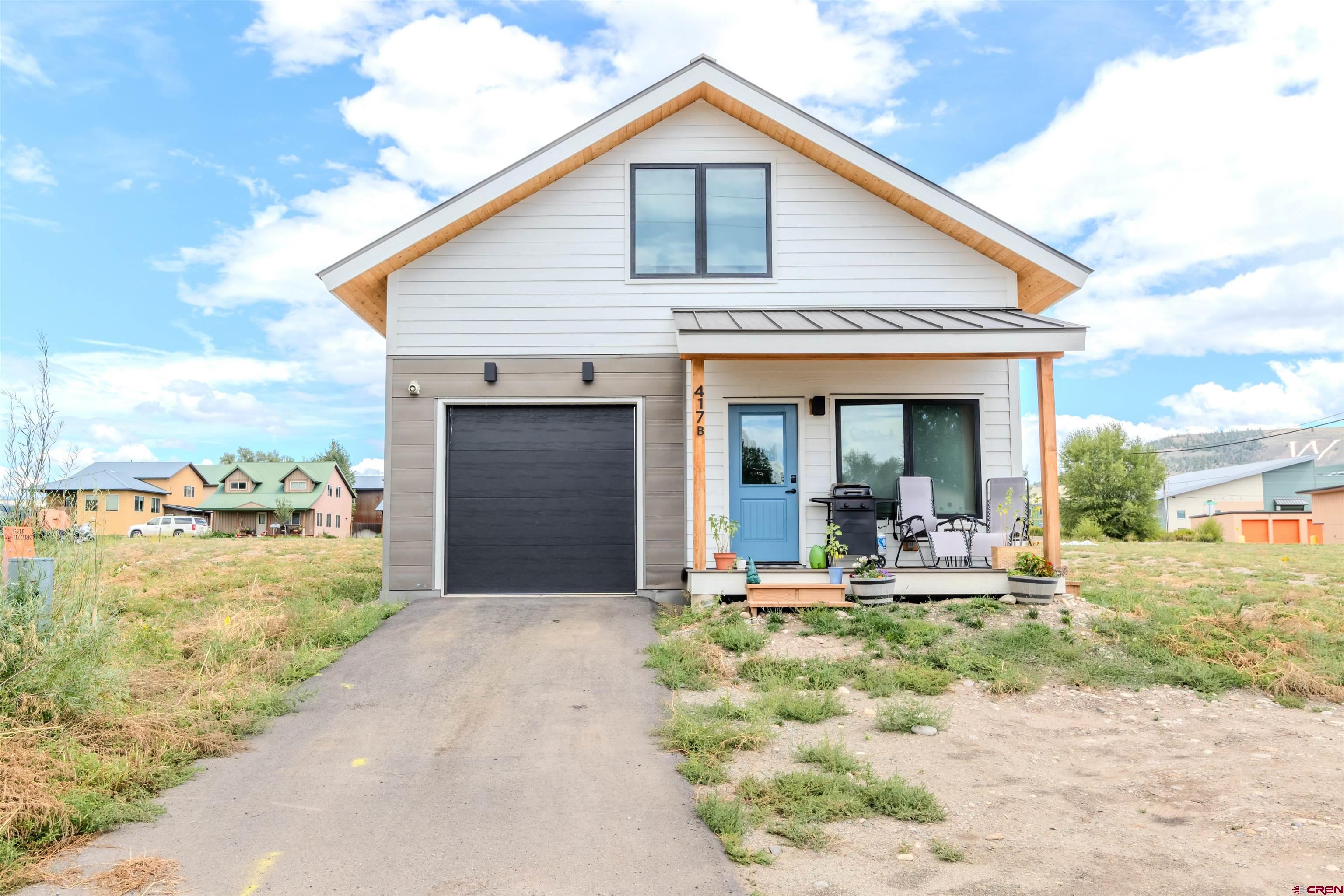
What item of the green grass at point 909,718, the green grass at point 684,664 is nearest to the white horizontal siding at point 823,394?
the green grass at point 684,664

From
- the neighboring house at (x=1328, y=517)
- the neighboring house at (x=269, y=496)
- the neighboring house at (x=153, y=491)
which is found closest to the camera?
the neighboring house at (x=1328, y=517)

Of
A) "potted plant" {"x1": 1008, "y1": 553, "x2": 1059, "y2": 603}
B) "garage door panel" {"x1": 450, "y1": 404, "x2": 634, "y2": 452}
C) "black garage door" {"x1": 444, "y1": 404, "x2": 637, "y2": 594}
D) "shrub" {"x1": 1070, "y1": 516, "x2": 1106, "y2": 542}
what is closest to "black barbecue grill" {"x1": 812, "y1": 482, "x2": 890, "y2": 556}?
"potted plant" {"x1": 1008, "y1": 553, "x2": 1059, "y2": 603}

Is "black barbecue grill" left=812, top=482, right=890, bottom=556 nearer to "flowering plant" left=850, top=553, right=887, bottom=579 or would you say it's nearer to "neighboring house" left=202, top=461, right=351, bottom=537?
"flowering plant" left=850, top=553, right=887, bottom=579

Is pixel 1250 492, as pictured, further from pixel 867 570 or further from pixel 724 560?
pixel 724 560

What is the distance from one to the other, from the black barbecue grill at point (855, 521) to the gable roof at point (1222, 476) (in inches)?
1911

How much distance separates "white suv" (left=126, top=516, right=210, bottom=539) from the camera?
41.4 meters

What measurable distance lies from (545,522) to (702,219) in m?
4.13

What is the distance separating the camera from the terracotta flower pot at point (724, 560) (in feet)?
28.1

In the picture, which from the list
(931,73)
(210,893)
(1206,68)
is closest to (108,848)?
(210,893)

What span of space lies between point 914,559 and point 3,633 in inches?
334

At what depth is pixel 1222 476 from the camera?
2277 inches

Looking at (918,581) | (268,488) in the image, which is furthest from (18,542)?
(268,488)

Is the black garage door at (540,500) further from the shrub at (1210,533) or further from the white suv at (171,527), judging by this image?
the white suv at (171,527)

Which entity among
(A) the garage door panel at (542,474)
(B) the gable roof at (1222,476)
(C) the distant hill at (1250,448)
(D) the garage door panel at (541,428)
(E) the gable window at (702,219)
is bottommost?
(A) the garage door panel at (542,474)
